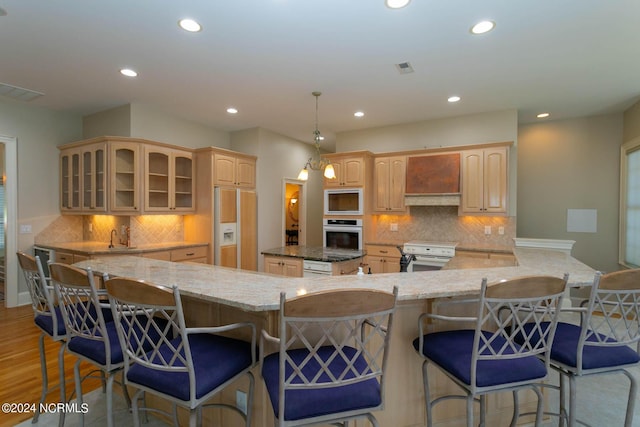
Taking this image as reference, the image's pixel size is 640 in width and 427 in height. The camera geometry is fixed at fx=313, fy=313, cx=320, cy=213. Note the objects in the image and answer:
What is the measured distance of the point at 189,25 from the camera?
2.56 metres

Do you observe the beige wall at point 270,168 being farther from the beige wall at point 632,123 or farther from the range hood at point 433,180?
the beige wall at point 632,123

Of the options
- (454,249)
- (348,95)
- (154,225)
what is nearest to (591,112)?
(454,249)

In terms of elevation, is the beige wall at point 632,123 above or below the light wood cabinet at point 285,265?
above

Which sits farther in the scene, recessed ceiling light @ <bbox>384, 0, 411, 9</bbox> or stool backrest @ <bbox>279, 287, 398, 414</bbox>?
recessed ceiling light @ <bbox>384, 0, 411, 9</bbox>

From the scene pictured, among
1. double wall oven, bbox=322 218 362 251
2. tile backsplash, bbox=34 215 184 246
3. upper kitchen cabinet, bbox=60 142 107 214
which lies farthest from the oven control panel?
upper kitchen cabinet, bbox=60 142 107 214

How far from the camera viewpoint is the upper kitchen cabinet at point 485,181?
4.48m

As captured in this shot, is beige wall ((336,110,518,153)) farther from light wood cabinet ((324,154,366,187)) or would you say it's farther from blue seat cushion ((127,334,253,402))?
blue seat cushion ((127,334,253,402))

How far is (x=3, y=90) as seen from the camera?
3.90 m

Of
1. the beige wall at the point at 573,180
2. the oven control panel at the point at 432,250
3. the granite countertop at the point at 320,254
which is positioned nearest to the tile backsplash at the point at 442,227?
the oven control panel at the point at 432,250

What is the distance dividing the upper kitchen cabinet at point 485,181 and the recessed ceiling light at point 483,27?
7.56ft

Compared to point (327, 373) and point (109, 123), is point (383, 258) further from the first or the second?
point (109, 123)

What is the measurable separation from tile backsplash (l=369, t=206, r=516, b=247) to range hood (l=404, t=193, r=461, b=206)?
1.19 feet

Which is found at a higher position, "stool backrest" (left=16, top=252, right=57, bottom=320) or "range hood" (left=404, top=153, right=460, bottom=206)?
"range hood" (left=404, top=153, right=460, bottom=206)

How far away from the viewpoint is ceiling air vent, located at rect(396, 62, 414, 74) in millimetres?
3230
